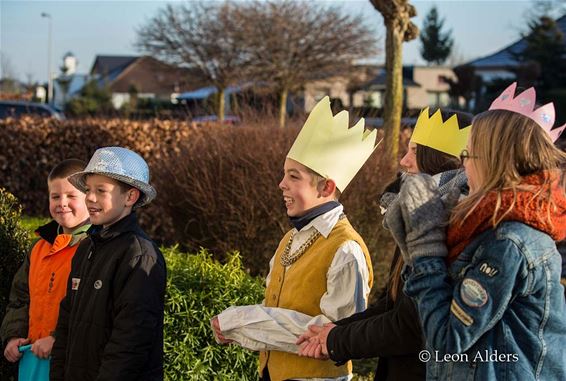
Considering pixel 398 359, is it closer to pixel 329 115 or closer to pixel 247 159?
pixel 329 115

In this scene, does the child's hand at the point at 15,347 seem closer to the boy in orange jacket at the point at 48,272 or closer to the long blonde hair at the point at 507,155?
the boy in orange jacket at the point at 48,272

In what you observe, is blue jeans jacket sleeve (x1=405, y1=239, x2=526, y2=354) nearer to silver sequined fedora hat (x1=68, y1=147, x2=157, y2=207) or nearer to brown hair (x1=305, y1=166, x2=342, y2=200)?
brown hair (x1=305, y1=166, x2=342, y2=200)

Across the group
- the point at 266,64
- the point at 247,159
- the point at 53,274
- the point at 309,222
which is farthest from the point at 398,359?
the point at 266,64

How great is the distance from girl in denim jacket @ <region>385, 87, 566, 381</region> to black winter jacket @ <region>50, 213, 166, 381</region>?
1.40m

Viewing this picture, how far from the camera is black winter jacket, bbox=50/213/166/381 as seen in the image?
130 inches

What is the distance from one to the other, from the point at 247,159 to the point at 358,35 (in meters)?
18.5

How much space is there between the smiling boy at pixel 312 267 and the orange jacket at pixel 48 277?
46.4 inches

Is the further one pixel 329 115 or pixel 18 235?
pixel 18 235

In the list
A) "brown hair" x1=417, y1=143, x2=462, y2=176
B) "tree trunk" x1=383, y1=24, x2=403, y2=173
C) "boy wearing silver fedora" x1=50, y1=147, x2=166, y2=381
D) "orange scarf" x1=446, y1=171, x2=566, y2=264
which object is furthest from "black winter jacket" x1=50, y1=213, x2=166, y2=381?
"tree trunk" x1=383, y1=24, x2=403, y2=173

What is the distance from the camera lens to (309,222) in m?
3.23

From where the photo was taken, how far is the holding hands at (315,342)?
2.77 metres

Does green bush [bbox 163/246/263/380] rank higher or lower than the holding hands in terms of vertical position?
lower

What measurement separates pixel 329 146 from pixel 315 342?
854 mm

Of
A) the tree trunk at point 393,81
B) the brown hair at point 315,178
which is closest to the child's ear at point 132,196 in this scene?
the brown hair at point 315,178
